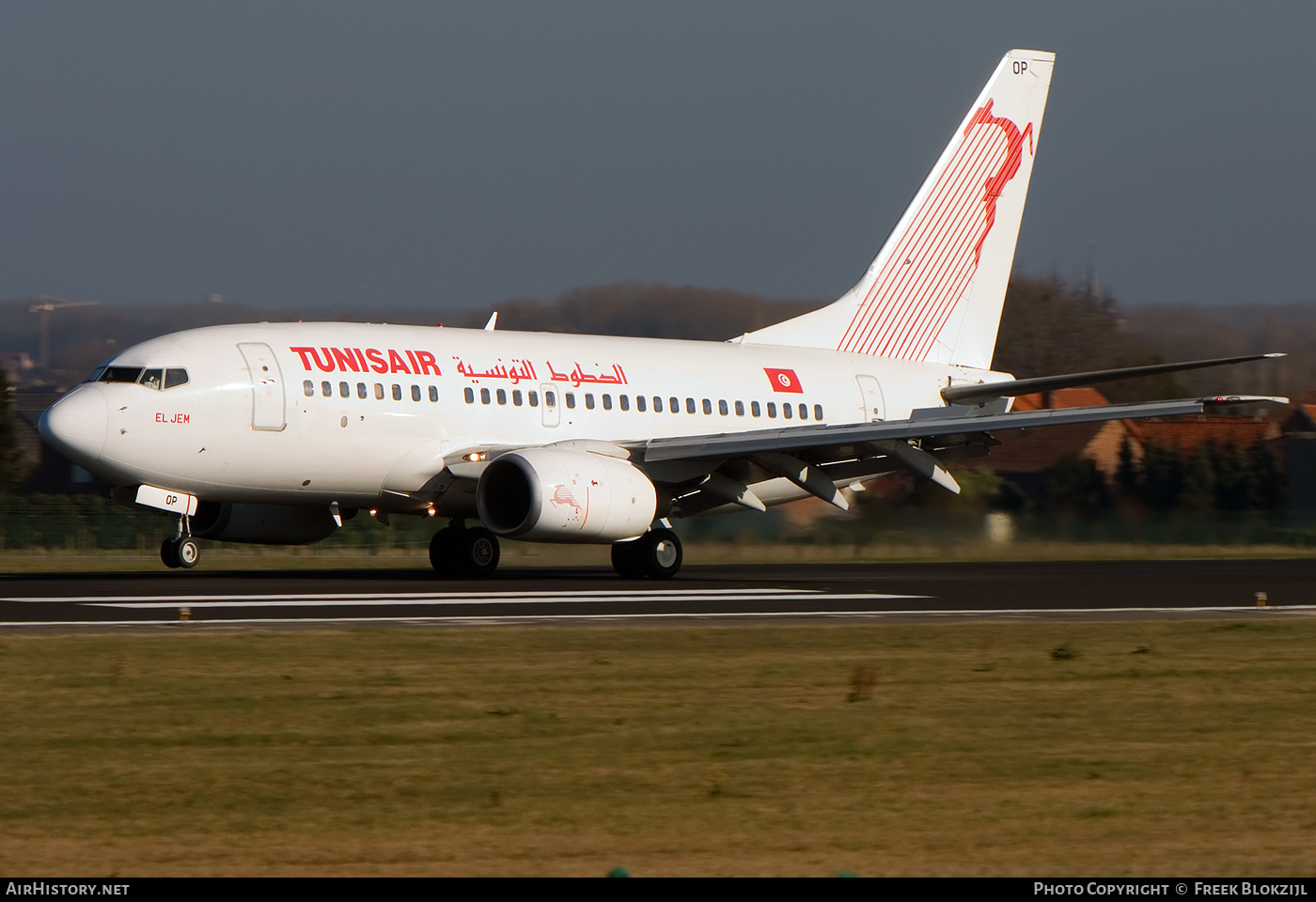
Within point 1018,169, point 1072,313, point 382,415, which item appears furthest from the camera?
point 1072,313

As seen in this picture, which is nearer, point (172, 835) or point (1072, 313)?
point (172, 835)

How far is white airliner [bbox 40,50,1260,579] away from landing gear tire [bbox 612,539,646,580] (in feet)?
0.15

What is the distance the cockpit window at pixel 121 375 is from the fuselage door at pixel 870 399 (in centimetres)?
1262

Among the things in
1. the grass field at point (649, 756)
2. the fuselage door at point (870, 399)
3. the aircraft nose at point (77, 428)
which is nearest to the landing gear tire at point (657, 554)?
the fuselage door at point (870, 399)

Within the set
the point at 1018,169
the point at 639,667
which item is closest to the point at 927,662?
the point at 639,667

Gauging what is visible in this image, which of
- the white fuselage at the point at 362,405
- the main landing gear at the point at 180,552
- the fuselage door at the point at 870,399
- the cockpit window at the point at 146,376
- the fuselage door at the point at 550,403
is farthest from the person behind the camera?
the fuselage door at the point at 870,399

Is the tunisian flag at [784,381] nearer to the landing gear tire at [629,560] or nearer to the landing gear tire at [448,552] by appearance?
the landing gear tire at [629,560]

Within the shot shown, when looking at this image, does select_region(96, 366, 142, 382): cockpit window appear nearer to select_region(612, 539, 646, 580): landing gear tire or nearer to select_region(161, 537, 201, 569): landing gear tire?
select_region(161, 537, 201, 569): landing gear tire

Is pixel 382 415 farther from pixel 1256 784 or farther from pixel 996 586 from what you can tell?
pixel 1256 784

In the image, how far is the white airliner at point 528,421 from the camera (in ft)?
75.2

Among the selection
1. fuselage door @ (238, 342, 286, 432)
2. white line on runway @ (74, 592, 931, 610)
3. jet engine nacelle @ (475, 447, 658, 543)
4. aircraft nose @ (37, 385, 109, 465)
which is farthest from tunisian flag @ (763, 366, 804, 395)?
aircraft nose @ (37, 385, 109, 465)

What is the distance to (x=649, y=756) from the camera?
32.6 ft

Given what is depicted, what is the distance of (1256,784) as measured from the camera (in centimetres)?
922

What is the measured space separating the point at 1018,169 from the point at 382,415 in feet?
48.6
